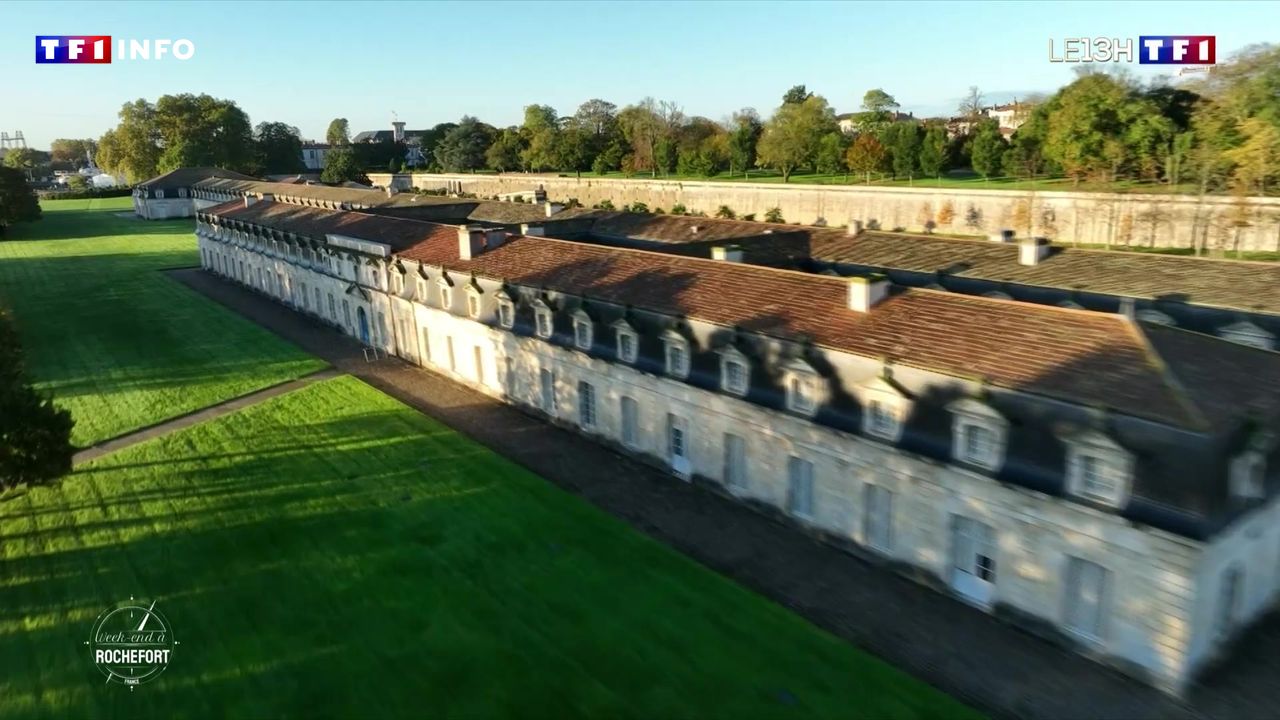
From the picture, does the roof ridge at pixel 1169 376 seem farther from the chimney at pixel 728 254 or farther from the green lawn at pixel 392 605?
the chimney at pixel 728 254

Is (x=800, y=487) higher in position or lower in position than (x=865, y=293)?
lower

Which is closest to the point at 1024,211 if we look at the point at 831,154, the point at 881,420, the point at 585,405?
the point at 831,154

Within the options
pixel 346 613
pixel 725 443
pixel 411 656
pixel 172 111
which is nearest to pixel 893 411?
pixel 725 443

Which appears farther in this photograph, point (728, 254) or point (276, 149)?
point (276, 149)

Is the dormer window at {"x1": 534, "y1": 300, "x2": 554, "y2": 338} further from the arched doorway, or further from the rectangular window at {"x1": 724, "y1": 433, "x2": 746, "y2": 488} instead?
the arched doorway

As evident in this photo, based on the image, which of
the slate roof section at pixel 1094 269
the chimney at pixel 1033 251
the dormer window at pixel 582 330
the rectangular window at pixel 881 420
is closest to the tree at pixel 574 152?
the slate roof section at pixel 1094 269

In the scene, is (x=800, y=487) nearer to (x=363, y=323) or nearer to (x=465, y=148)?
(x=363, y=323)

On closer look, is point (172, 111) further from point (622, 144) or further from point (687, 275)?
point (687, 275)
